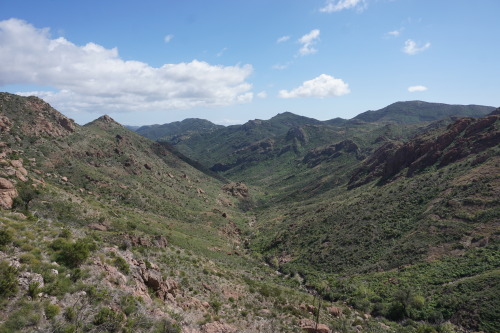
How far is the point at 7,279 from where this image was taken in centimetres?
1261

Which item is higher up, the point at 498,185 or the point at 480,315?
the point at 498,185

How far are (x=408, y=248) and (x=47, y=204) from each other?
59.2m

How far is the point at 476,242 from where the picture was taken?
42188mm

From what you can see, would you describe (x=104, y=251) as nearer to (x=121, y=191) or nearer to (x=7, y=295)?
(x=7, y=295)

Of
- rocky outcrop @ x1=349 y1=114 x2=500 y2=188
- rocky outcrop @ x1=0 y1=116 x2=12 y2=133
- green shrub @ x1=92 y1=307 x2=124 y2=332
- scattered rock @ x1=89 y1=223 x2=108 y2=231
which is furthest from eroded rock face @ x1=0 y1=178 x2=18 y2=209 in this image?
rocky outcrop @ x1=349 y1=114 x2=500 y2=188

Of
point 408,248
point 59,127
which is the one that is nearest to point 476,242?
point 408,248

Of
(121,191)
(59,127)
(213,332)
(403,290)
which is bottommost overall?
(403,290)

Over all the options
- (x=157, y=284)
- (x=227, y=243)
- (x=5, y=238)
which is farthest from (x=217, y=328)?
(x=227, y=243)

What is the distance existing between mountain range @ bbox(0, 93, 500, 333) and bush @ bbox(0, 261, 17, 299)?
8 cm

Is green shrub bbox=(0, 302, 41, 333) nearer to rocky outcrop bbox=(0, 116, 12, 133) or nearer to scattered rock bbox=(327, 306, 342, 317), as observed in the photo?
scattered rock bbox=(327, 306, 342, 317)

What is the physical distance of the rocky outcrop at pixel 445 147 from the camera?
70.9m

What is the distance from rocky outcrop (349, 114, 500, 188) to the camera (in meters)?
70.9

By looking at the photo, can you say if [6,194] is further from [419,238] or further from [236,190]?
[236,190]

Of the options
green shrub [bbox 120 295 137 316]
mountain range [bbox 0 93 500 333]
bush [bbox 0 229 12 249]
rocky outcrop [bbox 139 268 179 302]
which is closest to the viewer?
bush [bbox 0 229 12 249]
